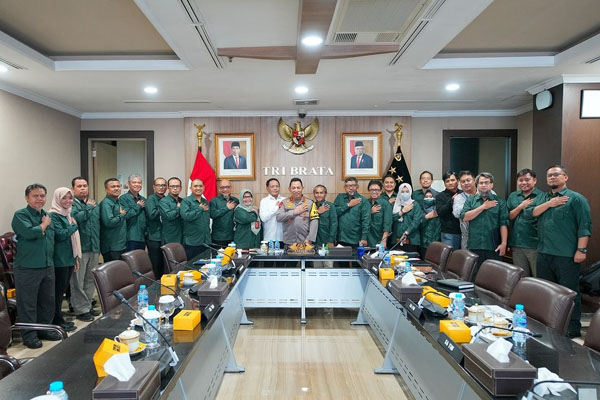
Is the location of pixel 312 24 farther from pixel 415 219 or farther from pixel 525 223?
pixel 525 223

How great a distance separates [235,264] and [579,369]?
93.8 inches

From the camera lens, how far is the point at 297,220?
461 cm

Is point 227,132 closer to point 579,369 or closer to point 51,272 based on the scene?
point 51,272

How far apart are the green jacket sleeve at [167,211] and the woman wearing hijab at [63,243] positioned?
899 mm

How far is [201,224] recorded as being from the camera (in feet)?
15.1

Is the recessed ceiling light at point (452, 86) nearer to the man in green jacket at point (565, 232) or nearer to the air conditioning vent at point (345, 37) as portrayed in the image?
the man in green jacket at point (565, 232)

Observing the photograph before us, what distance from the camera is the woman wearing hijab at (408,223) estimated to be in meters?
4.71

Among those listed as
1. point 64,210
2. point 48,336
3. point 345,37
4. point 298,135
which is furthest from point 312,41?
point 48,336

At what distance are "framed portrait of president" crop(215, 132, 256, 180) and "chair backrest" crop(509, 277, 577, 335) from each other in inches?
184

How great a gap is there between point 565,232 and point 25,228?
477cm

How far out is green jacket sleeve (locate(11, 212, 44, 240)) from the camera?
325 centimetres

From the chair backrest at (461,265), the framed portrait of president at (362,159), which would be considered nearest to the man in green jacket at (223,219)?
the framed portrait of president at (362,159)

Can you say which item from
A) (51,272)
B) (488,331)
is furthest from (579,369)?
(51,272)

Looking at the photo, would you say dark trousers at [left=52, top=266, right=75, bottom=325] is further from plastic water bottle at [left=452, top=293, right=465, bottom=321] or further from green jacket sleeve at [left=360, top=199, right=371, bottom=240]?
plastic water bottle at [left=452, top=293, right=465, bottom=321]
